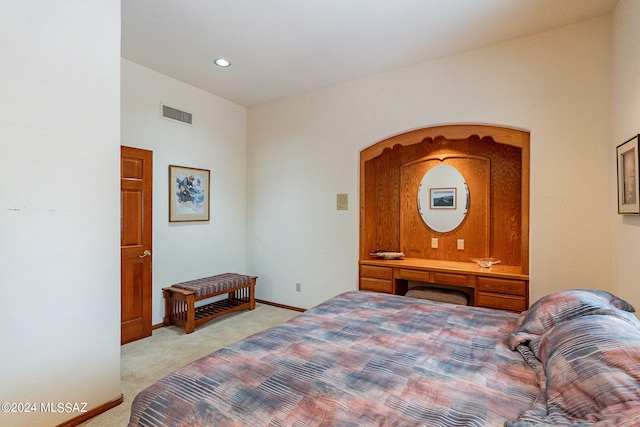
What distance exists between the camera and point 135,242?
11.6 feet

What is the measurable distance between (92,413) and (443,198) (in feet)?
12.8

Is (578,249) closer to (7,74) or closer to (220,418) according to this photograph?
(220,418)

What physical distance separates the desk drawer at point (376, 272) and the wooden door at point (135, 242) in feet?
8.37

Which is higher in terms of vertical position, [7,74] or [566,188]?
A: [7,74]

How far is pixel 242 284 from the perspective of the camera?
4.37 meters

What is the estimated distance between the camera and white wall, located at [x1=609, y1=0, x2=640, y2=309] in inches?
84.6

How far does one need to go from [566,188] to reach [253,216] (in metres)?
3.94

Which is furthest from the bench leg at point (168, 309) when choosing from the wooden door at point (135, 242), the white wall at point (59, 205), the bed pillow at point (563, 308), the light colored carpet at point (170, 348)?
the bed pillow at point (563, 308)

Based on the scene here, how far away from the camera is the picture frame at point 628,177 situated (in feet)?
6.90

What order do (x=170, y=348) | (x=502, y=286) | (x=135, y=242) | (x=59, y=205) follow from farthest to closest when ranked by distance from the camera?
(x=135, y=242)
(x=170, y=348)
(x=502, y=286)
(x=59, y=205)

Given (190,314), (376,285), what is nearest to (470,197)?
(376,285)

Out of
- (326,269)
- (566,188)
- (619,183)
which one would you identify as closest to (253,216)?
(326,269)

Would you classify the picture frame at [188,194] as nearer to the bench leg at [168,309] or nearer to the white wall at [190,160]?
the white wall at [190,160]

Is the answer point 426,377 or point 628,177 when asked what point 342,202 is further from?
point 426,377
